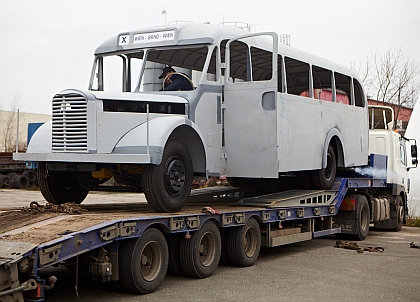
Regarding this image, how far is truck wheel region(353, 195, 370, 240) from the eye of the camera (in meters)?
13.7

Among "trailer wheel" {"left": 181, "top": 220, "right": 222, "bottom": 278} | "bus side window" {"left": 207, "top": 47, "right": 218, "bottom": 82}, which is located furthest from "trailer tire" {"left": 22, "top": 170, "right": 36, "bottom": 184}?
"trailer wheel" {"left": 181, "top": 220, "right": 222, "bottom": 278}

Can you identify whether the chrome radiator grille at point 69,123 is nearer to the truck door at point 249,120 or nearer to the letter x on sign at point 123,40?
the letter x on sign at point 123,40

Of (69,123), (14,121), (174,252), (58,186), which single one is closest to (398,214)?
(174,252)

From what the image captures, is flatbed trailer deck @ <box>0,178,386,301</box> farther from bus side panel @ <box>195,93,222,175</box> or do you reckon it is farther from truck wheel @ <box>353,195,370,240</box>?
truck wheel @ <box>353,195,370,240</box>

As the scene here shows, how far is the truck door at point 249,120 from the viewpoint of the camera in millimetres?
9992

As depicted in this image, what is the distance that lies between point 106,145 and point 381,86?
94.0 ft

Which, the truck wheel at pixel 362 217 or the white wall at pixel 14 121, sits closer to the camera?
the truck wheel at pixel 362 217

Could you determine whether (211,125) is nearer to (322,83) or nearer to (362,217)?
(322,83)

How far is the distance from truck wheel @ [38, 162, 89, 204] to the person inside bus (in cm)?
201

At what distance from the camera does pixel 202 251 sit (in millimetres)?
9039

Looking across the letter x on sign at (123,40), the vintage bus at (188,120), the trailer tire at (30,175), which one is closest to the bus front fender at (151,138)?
the vintage bus at (188,120)

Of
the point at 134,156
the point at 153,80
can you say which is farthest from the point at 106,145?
the point at 153,80

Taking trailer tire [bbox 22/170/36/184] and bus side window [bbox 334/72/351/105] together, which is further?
trailer tire [bbox 22/170/36/184]

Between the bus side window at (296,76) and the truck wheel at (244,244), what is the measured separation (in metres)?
2.51
